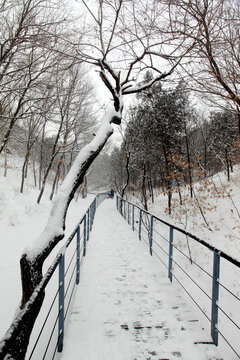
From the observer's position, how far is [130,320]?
9.92 ft

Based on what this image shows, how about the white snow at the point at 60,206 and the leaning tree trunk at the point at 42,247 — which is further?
the white snow at the point at 60,206

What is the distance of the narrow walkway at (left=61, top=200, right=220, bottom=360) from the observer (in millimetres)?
2430

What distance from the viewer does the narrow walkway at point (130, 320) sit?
243cm

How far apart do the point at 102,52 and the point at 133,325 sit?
5367mm

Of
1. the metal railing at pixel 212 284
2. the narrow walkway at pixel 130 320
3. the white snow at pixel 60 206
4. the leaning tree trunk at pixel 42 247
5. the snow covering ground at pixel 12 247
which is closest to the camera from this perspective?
the leaning tree trunk at pixel 42 247

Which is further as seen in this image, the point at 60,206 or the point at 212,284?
the point at 60,206

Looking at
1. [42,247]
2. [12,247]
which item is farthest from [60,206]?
[12,247]

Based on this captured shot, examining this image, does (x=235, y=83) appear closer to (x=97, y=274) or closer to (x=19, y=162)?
(x=97, y=274)

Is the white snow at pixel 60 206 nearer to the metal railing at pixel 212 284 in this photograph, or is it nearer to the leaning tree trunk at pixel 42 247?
the leaning tree trunk at pixel 42 247

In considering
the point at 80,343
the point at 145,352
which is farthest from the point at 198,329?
the point at 80,343

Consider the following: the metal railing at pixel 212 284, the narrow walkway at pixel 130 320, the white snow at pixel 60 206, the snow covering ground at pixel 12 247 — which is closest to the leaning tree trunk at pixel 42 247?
the white snow at pixel 60 206

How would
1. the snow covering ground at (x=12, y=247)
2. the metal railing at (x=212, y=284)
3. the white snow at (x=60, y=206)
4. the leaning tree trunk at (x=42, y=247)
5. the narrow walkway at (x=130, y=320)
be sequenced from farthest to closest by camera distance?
the snow covering ground at (x=12, y=247), the white snow at (x=60, y=206), the metal railing at (x=212, y=284), the narrow walkway at (x=130, y=320), the leaning tree trunk at (x=42, y=247)

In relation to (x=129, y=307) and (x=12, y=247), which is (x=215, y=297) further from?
(x=12, y=247)

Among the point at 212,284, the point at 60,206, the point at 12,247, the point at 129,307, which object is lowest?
the point at 12,247
